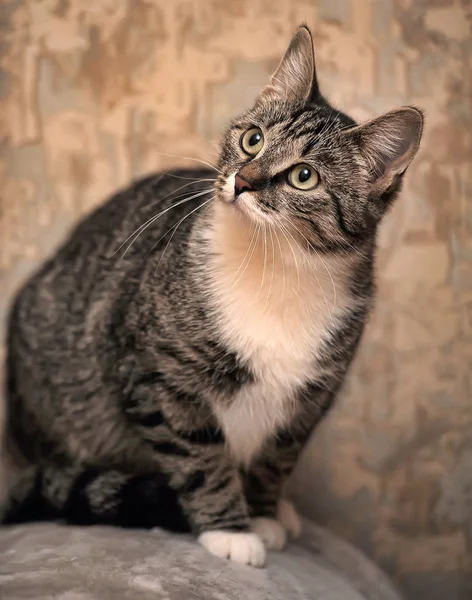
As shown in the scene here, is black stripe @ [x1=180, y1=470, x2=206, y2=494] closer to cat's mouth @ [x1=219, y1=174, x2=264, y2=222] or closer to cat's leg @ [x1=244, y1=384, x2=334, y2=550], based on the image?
cat's leg @ [x1=244, y1=384, x2=334, y2=550]

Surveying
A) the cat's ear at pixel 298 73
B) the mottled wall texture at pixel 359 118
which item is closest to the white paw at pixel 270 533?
the mottled wall texture at pixel 359 118

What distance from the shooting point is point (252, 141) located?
139 centimetres

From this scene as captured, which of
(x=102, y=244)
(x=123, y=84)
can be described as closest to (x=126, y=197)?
(x=102, y=244)

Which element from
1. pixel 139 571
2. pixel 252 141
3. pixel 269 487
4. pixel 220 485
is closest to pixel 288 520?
pixel 269 487

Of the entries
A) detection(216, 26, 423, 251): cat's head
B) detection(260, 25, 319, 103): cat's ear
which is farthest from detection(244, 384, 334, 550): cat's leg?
detection(260, 25, 319, 103): cat's ear

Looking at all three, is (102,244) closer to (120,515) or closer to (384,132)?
(120,515)

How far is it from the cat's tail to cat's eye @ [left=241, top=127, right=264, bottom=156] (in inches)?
26.4

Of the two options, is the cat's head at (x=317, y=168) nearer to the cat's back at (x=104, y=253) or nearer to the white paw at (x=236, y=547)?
the cat's back at (x=104, y=253)

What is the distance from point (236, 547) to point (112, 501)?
0.27 m

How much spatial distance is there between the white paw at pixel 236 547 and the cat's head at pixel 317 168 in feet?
1.89

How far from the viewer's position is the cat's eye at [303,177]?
4.30ft

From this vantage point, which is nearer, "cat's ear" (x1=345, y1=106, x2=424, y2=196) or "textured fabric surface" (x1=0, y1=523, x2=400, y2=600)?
"textured fabric surface" (x1=0, y1=523, x2=400, y2=600)

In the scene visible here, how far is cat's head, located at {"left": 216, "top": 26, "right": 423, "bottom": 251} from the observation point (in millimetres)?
1275

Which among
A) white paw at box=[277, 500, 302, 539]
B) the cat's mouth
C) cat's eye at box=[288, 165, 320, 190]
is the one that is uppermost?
cat's eye at box=[288, 165, 320, 190]
